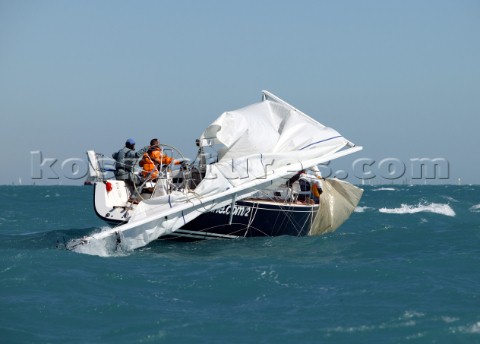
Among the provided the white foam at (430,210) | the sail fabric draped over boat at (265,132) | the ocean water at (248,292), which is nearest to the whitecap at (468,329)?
the ocean water at (248,292)

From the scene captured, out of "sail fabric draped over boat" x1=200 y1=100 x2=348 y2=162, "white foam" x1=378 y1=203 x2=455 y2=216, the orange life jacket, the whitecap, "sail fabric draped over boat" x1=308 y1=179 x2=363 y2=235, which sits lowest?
the whitecap

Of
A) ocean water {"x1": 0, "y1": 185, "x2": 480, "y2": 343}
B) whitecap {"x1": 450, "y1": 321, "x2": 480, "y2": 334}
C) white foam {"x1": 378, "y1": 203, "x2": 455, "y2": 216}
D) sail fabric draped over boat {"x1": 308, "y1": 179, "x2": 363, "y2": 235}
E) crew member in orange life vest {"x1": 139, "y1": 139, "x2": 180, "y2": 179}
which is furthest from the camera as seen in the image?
white foam {"x1": 378, "y1": 203, "x2": 455, "y2": 216}

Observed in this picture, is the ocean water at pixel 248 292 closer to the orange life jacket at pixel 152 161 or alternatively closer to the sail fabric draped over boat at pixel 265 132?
the orange life jacket at pixel 152 161

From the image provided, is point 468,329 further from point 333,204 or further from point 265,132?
point 333,204

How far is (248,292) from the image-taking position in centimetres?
1237

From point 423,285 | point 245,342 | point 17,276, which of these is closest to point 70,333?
point 245,342

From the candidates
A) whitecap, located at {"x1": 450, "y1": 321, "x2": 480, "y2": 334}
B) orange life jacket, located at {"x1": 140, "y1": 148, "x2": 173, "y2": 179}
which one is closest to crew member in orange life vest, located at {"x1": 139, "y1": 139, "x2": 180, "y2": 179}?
orange life jacket, located at {"x1": 140, "y1": 148, "x2": 173, "y2": 179}

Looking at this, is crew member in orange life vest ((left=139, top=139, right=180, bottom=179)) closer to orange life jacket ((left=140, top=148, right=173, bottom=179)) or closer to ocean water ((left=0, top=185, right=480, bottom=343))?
orange life jacket ((left=140, top=148, right=173, bottom=179))

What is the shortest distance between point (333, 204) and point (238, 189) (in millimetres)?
3604

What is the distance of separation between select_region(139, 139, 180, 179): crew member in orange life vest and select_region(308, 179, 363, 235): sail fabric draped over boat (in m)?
3.71

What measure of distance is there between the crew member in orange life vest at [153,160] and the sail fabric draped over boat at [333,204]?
12.2 ft

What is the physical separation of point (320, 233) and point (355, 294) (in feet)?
24.2

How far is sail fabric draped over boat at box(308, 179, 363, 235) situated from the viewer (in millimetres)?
19125

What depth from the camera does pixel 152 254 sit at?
16.3m
